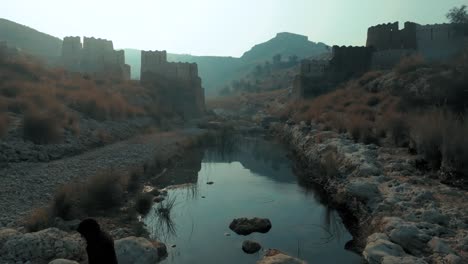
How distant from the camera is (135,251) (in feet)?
24.8

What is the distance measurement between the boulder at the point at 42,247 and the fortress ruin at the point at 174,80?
94.3 feet

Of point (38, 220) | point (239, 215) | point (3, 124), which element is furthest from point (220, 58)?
point (38, 220)

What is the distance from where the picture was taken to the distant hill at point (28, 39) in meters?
50.2

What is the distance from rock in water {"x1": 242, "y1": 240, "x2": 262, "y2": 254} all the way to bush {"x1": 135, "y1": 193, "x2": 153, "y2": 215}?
3429 mm

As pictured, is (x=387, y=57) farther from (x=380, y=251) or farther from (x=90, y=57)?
(x=90, y=57)

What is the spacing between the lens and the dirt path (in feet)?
30.3

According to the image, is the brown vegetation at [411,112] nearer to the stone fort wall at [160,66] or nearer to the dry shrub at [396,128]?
the dry shrub at [396,128]

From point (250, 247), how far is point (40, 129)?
9.90m

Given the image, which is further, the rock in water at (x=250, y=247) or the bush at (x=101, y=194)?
the bush at (x=101, y=194)

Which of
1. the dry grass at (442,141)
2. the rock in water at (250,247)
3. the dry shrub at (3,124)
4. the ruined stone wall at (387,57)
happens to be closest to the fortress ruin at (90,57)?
the ruined stone wall at (387,57)

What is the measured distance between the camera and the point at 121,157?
53.3 ft

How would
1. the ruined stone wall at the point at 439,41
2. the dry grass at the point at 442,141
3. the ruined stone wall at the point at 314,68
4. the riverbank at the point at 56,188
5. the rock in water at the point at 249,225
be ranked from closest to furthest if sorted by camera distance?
1. the riverbank at the point at 56,188
2. the rock in water at the point at 249,225
3. the dry grass at the point at 442,141
4. the ruined stone wall at the point at 439,41
5. the ruined stone wall at the point at 314,68

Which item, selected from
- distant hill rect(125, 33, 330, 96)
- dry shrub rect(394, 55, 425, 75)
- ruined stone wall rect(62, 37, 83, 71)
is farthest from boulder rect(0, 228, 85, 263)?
distant hill rect(125, 33, 330, 96)

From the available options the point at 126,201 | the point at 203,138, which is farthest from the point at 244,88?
the point at 126,201
